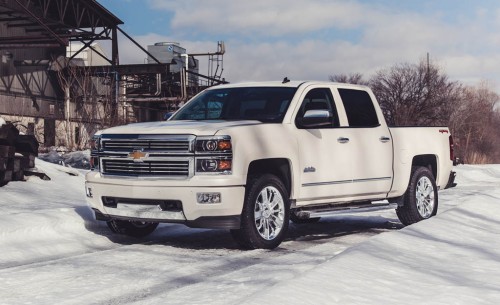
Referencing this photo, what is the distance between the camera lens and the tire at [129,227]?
7.97m

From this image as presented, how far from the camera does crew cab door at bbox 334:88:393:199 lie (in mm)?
8406

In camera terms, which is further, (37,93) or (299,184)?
(37,93)

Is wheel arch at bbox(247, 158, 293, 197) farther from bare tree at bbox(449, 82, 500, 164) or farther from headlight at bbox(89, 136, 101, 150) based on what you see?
bare tree at bbox(449, 82, 500, 164)

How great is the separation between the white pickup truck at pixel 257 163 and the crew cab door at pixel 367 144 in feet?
0.05

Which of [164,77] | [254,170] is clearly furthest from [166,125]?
[164,77]

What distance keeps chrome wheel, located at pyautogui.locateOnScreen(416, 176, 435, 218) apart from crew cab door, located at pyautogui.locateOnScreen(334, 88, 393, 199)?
2.88 ft

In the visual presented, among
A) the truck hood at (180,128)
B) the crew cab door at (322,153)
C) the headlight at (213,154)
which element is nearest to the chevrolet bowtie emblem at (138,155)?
the truck hood at (180,128)

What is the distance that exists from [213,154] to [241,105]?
162cm

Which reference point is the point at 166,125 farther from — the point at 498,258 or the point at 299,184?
the point at 498,258

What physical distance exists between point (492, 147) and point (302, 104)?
216ft

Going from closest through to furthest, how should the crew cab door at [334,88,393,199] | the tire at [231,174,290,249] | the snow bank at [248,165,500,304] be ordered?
1. the snow bank at [248,165,500,304]
2. the tire at [231,174,290,249]
3. the crew cab door at [334,88,393,199]

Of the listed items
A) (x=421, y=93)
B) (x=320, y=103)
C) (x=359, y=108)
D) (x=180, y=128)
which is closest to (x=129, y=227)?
(x=180, y=128)

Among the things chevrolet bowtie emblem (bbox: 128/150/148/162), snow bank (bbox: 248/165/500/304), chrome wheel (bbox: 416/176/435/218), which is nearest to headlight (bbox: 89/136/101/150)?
chevrolet bowtie emblem (bbox: 128/150/148/162)

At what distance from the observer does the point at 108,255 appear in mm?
6625
